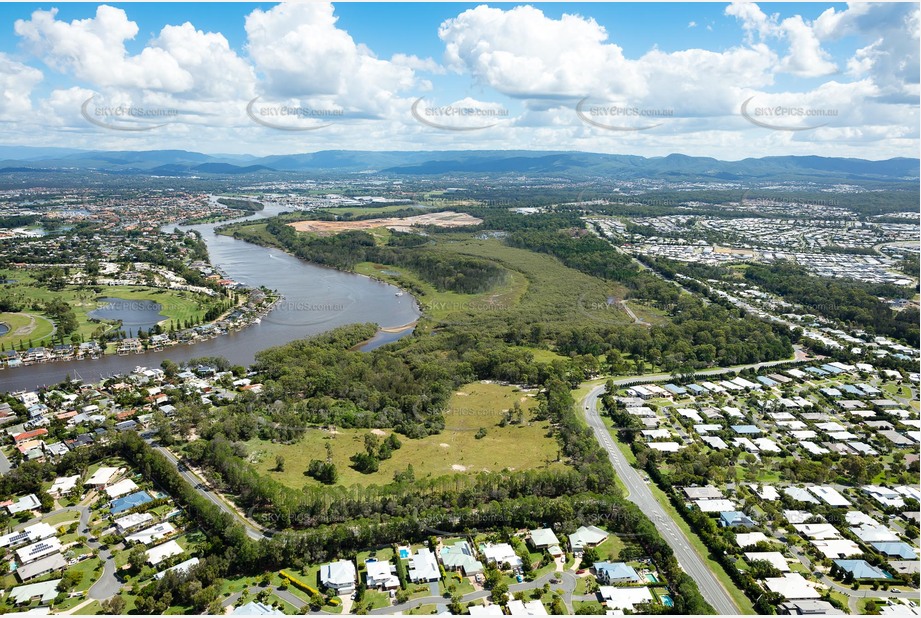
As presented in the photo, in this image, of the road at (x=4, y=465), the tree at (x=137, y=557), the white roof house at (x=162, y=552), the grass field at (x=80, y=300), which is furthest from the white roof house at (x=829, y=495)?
the grass field at (x=80, y=300)

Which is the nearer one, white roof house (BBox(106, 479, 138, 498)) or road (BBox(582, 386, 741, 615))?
road (BBox(582, 386, 741, 615))

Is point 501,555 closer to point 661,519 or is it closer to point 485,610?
point 485,610

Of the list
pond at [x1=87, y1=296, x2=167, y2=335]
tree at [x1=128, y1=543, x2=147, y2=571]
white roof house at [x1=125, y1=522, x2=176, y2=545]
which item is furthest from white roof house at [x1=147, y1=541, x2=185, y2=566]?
pond at [x1=87, y1=296, x2=167, y2=335]

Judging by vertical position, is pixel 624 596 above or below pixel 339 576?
below

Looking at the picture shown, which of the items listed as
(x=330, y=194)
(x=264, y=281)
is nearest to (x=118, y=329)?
(x=264, y=281)

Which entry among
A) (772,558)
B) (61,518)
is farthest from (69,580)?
(772,558)

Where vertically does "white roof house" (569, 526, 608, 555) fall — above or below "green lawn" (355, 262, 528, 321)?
below

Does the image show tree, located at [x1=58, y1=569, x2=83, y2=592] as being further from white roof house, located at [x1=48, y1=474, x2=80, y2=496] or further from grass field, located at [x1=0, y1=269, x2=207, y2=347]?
grass field, located at [x1=0, y1=269, x2=207, y2=347]
